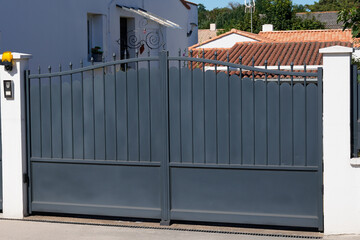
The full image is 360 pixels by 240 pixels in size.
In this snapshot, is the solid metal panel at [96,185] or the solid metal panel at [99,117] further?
the solid metal panel at [99,117]

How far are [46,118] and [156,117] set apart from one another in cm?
163

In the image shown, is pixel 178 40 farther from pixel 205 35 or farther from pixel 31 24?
pixel 205 35

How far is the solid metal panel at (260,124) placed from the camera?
302 inches

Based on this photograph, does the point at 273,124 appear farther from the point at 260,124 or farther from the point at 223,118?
the point at 223,118

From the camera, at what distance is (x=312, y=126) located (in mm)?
7527

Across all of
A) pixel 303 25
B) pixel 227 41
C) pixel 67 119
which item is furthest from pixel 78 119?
pixel 303 25

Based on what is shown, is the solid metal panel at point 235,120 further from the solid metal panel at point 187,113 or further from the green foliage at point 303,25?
the green foliage at point 303,25

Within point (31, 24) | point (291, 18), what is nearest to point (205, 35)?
point (291, 18)

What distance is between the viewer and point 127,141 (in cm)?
822

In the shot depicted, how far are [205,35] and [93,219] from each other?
67.3 meters

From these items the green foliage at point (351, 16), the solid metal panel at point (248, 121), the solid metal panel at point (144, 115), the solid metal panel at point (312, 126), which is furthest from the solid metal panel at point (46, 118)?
the green foliage at point (351, 16)

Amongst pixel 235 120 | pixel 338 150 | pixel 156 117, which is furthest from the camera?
pixel 156 117

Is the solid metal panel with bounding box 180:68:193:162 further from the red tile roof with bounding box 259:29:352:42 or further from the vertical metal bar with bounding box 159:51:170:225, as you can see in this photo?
the red tile roof with bounding box 259:29:352:42

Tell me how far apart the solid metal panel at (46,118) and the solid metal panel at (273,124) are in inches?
121
